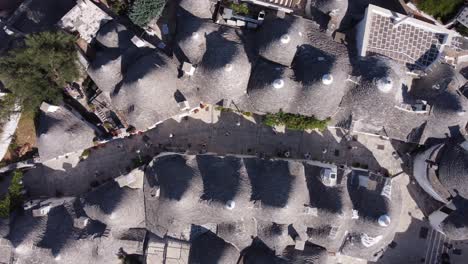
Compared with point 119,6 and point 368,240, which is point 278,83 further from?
point 119,6

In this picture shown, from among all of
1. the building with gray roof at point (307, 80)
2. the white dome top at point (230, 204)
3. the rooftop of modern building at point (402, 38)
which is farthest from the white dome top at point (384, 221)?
the rooftop of modern building at point (402, 38)

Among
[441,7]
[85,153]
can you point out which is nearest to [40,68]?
[85,153]

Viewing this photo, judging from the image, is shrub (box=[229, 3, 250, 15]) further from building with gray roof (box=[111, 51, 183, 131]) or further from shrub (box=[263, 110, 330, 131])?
shrub (box=[263, 110, 330, 131])

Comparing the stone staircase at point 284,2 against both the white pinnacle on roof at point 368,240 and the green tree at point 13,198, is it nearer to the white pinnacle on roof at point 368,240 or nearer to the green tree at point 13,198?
the white pinnacle on roof at point 368,240

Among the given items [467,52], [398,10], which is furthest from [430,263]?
[398,10]

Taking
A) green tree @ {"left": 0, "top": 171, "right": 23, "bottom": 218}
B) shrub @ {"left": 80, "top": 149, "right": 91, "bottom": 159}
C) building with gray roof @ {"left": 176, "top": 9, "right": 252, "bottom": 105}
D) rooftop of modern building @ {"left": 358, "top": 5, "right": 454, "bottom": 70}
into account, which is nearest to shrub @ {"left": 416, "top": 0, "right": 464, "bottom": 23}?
rooftop of modern building @ {"left": 358, "top": 5, "right": 454, "bottom": 70}

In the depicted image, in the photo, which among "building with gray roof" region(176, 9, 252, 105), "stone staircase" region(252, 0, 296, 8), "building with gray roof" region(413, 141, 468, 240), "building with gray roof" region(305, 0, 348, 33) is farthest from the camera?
"stone staircase" region(252, 0, 296, 8)

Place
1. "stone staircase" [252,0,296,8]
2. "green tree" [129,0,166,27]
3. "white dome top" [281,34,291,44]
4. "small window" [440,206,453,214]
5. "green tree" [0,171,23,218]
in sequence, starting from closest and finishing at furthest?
1. "white dome top" [281,34,291,44]
2. "green tree" [129,0,166,27]
3. "stone staircase" [252,0,296,8]
4. "small window" [440,206,453,214]
5. "green tree" [0,171,23,218]
